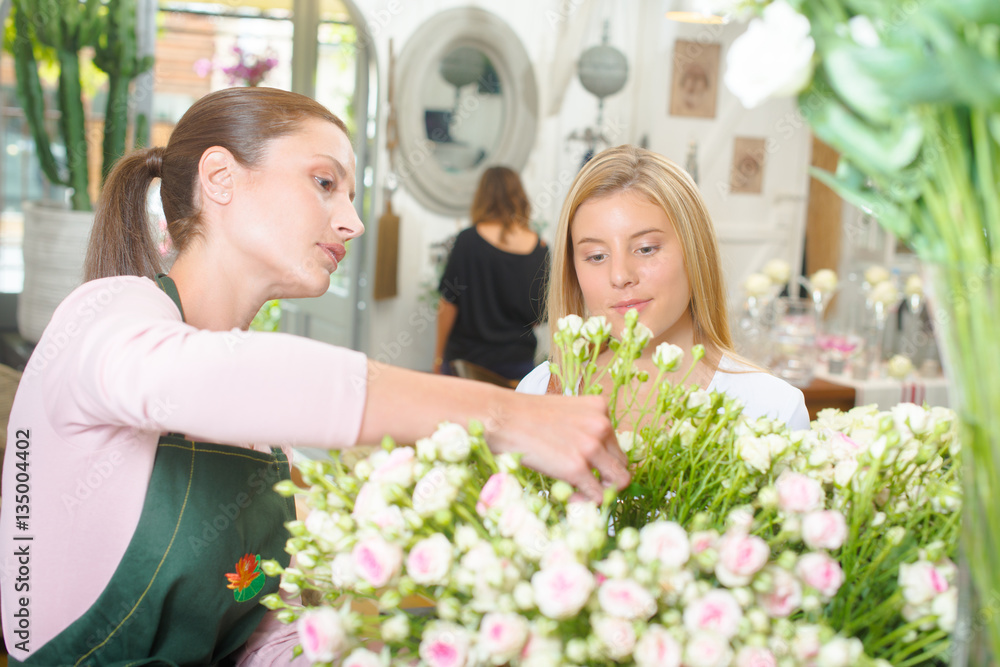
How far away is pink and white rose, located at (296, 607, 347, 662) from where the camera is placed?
51 centimetres

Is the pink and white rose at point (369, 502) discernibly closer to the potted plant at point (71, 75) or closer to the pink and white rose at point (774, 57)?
the pink and white rose at point (774, 57)

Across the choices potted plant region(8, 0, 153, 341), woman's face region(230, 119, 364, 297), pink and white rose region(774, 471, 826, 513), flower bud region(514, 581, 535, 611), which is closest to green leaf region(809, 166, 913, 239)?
pink and white rose region(774, 471, 826, 513)

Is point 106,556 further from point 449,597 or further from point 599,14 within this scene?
point 599,14

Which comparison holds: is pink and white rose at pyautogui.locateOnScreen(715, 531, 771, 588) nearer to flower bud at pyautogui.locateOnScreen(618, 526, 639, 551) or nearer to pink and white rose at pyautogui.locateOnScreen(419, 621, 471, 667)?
flower bud at pyautogui.locateOnScreen(618, 526, 639, 551)

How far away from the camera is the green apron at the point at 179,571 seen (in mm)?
840

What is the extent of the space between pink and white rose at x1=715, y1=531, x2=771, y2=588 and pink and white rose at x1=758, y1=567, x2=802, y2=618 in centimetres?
3

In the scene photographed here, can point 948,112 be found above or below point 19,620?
above

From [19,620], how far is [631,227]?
98 cm

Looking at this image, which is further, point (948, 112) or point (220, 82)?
point (220, 82)

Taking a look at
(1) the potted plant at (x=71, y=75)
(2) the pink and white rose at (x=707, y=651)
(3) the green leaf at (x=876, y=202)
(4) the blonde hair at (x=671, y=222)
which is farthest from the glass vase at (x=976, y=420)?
(1) the potted plant at (x=71, y=75)

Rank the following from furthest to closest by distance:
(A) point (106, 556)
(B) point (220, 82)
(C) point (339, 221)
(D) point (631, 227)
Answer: (B) point (220, 82) < (D) point (631, 227) < (C) point (339, 221) < (A) point (106, 556)

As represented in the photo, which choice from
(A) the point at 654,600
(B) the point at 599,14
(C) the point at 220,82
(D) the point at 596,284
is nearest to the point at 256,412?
(A) the point at 654,600

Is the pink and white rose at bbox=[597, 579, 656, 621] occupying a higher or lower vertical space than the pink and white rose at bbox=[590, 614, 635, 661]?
higher

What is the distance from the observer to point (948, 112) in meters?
0.43
